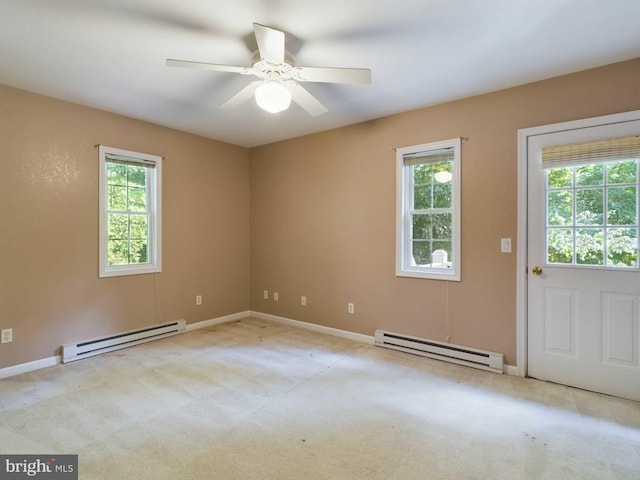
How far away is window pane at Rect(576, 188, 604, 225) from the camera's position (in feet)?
8.57

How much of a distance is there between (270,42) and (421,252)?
2.52 metres

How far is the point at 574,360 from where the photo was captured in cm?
271

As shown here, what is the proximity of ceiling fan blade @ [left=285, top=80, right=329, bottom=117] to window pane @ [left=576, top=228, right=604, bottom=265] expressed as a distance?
231 centimetres

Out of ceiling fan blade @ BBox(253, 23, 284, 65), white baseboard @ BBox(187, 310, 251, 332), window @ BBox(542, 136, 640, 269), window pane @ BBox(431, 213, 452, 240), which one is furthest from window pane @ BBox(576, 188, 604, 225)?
white baseboard @ BBox(187, 310, 251, 332)

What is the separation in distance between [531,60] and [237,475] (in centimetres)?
331

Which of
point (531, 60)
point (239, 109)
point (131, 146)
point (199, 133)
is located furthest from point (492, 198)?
point (131, 146)

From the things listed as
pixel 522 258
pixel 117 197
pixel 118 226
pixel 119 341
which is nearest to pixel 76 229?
pixel 118 226

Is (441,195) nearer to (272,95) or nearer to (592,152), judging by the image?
(592,152)

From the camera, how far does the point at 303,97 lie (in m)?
2.48

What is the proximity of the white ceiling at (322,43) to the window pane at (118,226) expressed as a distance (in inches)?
46.7

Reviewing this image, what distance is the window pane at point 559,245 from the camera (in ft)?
8.96

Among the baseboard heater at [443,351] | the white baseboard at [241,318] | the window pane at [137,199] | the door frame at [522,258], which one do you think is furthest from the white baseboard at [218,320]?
the door frame at [522,258]

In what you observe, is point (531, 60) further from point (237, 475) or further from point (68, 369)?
point (68, 369)

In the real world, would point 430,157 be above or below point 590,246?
above
